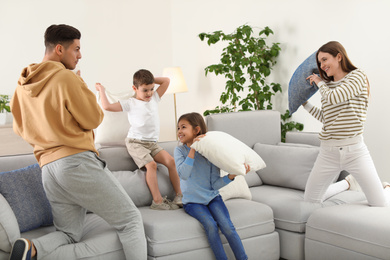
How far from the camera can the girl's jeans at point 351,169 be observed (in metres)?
2.73

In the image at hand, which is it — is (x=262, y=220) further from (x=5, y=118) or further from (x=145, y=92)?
(x=5, y=118)

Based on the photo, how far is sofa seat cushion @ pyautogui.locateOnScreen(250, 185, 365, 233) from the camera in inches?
113

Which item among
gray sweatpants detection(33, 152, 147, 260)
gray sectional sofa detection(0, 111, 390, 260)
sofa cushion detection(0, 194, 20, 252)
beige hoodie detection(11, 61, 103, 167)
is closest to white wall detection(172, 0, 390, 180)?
gray sectional sofa detection(0, 111, 390, 260)

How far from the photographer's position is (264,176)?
3605 millimetres

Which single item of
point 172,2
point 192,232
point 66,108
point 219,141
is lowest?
point 192,232

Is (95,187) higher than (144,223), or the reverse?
(95,187)

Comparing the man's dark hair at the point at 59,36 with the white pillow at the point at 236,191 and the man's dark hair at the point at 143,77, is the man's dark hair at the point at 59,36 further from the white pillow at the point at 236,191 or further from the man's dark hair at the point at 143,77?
the white pillow at the point at 236,191

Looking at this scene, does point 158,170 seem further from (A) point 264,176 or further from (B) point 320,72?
(B) point 320,72

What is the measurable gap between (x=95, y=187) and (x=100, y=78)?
3.87 meters

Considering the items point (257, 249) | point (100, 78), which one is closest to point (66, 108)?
point (257, 249)

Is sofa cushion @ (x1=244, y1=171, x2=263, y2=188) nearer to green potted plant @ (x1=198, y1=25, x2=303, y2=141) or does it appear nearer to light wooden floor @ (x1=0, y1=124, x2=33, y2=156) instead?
green potted plant @ (x1=198, y1=25, x2=303, y2=141)

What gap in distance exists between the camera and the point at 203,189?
280 cm

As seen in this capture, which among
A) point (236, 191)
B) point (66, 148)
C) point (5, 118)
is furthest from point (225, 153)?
point (5, 118)

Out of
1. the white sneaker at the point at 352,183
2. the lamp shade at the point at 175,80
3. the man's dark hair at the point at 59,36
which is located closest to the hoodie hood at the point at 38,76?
the man's dark hair at the point at 59,36
